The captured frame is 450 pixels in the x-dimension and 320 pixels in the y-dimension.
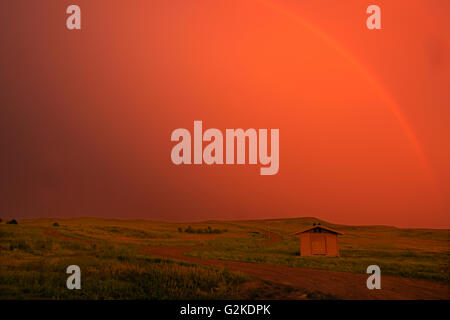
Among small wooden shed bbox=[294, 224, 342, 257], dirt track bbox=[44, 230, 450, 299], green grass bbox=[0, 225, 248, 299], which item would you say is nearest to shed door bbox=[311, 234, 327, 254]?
small wooden shed bbox=[294, 224, 342, 257]

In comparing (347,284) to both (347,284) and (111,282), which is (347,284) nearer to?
(347,284)

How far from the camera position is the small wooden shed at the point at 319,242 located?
3859 centimetres

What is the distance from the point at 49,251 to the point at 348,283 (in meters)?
27.2

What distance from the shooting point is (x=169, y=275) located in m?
21.1

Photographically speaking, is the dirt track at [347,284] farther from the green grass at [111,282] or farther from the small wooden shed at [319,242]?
the small wooden shed at [319,242]

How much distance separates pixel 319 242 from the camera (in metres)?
39.2

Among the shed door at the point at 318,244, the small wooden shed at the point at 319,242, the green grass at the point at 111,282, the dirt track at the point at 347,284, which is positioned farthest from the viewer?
the shed door at the point at 318,244

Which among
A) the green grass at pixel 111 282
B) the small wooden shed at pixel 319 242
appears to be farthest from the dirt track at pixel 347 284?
the small wooden shed at pixel 319 242

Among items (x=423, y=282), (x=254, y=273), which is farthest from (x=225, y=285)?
(x=423, y=282)

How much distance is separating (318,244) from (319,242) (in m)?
0.26

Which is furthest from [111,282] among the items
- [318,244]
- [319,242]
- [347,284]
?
[319,242]

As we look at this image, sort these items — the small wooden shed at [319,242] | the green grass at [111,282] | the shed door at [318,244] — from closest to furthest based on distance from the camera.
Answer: the green grass at [111,282] → the small wooden shed at [319,242] → the shed door at [318,244]
